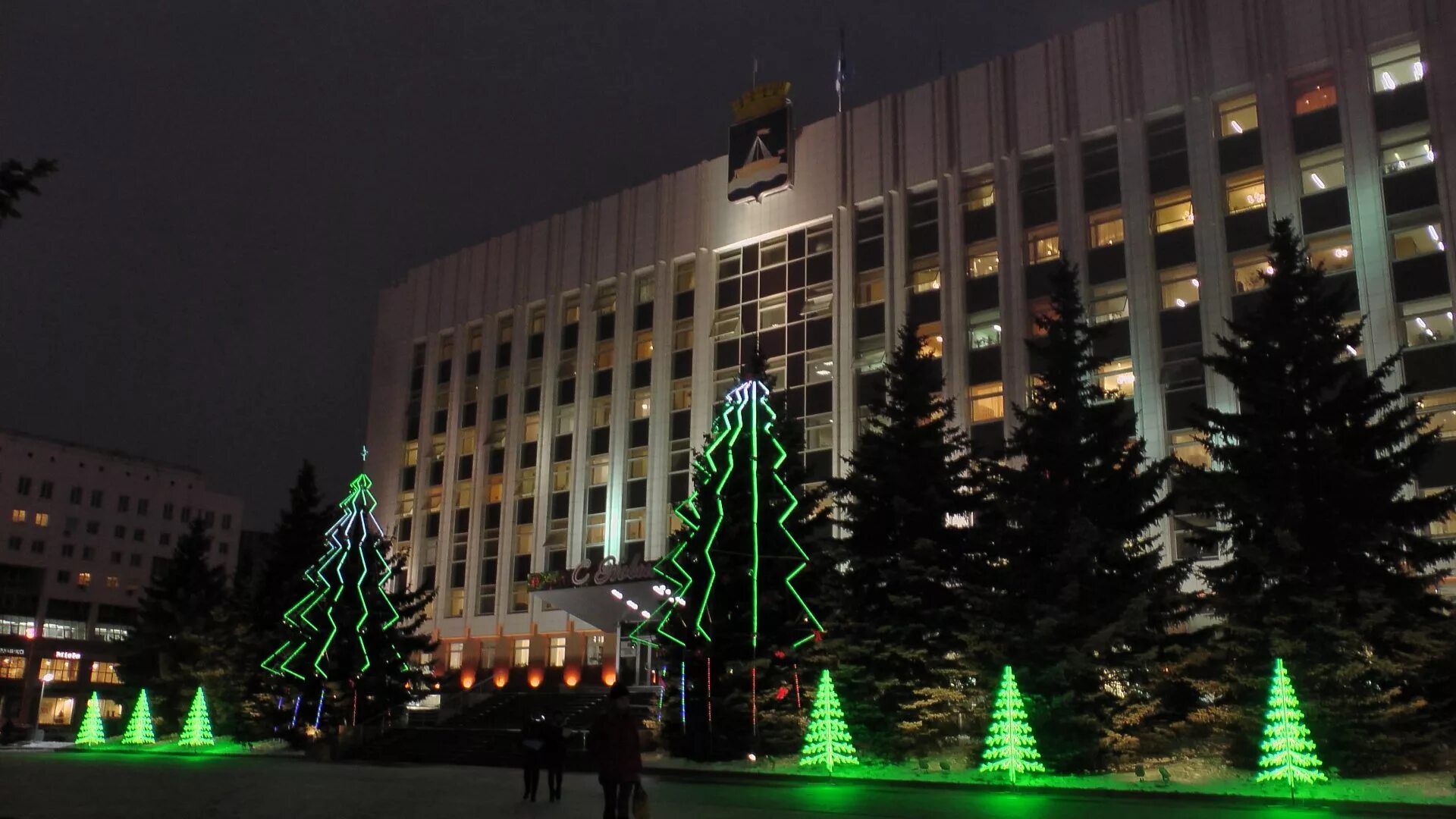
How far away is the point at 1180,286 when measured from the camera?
134ft

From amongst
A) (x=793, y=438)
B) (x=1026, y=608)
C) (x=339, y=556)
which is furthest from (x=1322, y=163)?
(x=339, y=556)

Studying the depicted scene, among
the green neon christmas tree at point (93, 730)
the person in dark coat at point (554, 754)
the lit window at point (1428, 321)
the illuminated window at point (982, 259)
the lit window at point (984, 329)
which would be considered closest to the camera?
the person in dark coat at point (554, 754)

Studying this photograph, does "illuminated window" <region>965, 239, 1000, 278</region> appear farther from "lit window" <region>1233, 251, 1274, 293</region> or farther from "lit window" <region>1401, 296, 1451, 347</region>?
"lit window" <region>1401, 296, 1451, 347</region>

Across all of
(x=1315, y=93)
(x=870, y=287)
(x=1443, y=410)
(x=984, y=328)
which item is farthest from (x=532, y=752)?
(x=1315, y=93)

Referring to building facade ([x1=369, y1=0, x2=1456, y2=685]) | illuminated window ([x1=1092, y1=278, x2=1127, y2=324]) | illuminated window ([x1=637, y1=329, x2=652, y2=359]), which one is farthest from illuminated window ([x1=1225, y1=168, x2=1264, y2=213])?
illuminated window ([x1=637, y1=329, x2=652, y2=359])

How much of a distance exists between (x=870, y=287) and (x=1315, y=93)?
1727cm

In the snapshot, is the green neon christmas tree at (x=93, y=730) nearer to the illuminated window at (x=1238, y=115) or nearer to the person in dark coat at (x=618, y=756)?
the person in dark coat at (x=618, y=756)

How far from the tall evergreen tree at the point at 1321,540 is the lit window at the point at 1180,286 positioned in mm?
17433

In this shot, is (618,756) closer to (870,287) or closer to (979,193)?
(979,193)

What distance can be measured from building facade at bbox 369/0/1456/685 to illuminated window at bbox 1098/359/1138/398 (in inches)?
4.7

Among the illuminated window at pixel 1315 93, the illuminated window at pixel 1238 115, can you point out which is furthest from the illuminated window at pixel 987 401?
the illuminated window at pixel 1315 93

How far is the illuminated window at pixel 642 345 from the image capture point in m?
56.3

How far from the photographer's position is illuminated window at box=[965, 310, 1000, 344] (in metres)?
44.6

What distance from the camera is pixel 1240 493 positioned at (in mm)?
21422
